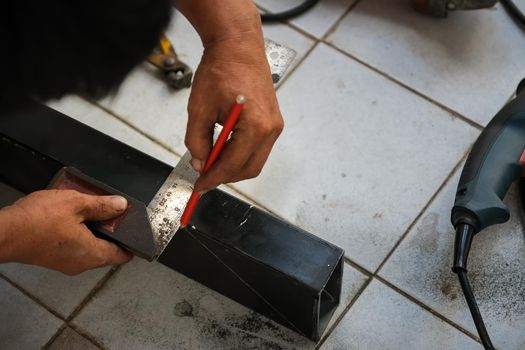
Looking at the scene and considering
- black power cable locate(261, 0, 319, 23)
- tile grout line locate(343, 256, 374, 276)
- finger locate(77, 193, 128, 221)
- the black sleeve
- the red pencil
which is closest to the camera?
the black sleeve

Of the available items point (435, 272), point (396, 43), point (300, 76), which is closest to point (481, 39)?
point (396, 43)

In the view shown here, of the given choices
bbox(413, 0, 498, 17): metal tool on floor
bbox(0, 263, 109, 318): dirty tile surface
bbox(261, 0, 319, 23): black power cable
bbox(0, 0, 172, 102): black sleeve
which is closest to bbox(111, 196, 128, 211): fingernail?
bbox(0, 263, 109, 318): dirty tile surface

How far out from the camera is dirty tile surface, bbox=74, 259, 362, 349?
3.33 ft

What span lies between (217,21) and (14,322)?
0.62m

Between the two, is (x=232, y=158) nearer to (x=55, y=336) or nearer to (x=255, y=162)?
(x=255, y=162)

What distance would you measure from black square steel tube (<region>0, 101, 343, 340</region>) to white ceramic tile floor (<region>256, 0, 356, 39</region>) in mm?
517

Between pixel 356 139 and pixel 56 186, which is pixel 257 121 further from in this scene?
pixel 356 139

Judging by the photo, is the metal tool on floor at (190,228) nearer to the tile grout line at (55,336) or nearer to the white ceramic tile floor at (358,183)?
the white ceramic tile floor at (358,183)

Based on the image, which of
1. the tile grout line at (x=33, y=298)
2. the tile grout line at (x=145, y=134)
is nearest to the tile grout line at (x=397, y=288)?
the tile grout line at (x=145, y=134)

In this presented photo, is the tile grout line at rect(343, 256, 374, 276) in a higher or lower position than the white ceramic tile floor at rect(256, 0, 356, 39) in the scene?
lower

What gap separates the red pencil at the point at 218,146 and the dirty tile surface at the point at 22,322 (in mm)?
343

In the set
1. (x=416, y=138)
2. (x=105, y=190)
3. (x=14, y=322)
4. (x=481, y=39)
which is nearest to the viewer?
(x=105, y=190)

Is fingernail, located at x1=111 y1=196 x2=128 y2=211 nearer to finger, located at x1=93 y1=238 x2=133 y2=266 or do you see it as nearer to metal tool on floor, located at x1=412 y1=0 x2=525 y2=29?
finger, located at x1=93 y1=238 x2=133 y2=266

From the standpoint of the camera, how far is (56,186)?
0.93 m
